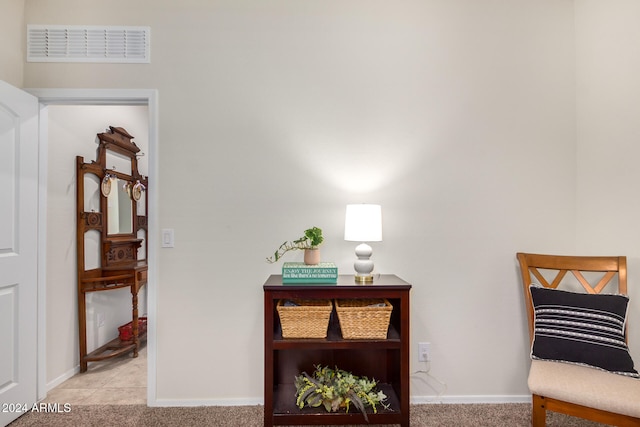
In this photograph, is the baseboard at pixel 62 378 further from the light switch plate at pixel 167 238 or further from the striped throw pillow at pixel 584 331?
the striped throw pillow at pixel 584 331

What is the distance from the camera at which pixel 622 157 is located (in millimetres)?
1866

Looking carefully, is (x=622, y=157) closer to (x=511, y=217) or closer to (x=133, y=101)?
(x=511, y=217)

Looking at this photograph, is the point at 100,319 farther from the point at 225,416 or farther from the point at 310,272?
the point at 310,272

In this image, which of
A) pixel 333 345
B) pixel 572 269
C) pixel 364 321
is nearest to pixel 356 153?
pixel 364 321

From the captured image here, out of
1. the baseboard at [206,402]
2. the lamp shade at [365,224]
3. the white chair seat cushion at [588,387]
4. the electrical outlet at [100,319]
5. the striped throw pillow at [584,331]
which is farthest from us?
the electrical outlet at [100,319]

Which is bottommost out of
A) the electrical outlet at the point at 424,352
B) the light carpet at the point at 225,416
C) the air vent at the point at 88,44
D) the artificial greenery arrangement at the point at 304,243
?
the light carpet at the point at 225,416

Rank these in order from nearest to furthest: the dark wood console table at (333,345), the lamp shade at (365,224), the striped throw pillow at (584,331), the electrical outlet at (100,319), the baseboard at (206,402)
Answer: the striped throw pillow at (584,331)
the dark wood console table at (333,345)
the lamp shade at (365,224)
the baseboard at (206,402)
the electrical outlet at (100,319)

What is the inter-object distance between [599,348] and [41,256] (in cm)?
319

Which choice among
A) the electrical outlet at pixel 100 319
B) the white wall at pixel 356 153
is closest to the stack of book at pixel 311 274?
the white wall at pixel 356 153

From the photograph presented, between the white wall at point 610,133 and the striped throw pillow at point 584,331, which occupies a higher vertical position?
the white wall at point 610,133

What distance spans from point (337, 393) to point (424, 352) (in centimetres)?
67

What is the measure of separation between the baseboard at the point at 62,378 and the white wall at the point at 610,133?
363 centimetres

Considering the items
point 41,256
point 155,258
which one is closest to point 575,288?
point 155,258

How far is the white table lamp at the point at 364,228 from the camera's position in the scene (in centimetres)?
182
